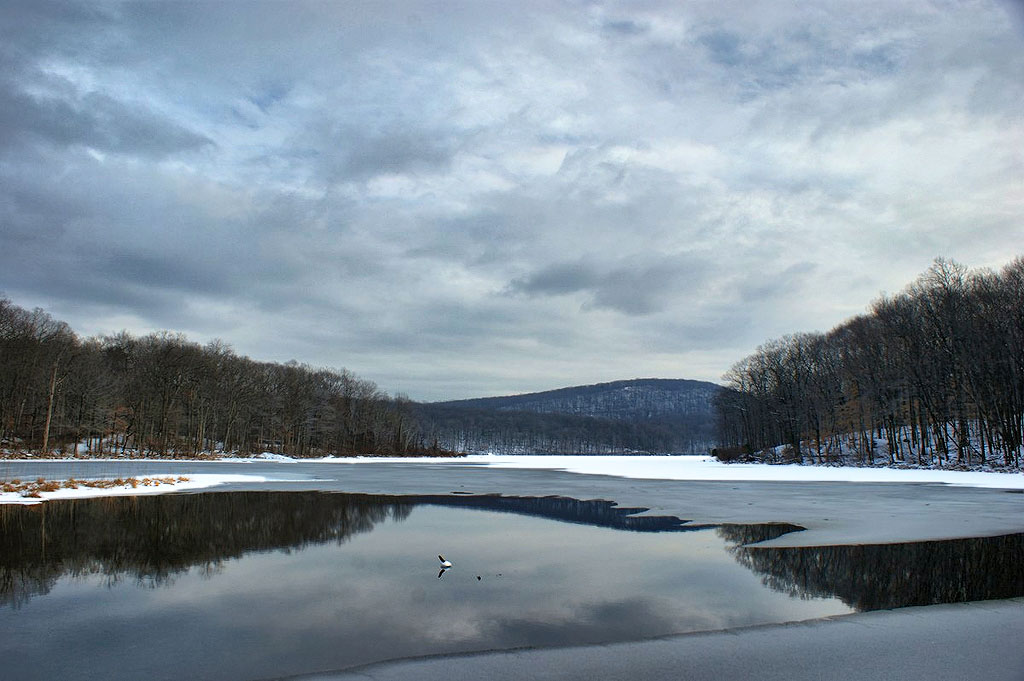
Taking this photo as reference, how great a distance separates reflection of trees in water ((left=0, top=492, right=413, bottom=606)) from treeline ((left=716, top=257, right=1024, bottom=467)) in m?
44.4

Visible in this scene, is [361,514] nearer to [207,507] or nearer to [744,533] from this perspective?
[207,507]

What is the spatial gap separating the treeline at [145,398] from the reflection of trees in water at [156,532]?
49.5 meters

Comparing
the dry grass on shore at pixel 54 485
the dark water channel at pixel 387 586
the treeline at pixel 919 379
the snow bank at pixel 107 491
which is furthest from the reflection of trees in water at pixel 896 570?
the treeline at pixel 919 379

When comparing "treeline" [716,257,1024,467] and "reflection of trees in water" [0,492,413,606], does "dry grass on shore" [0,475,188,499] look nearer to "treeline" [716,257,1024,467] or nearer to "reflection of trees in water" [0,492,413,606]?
"reflection of trees in water" [0,492,413,606]

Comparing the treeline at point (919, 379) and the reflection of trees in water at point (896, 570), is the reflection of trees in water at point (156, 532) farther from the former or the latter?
the treeline at point (919, 379)

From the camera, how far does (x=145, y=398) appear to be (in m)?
69.2

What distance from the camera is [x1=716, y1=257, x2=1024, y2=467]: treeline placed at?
43219 millimetres

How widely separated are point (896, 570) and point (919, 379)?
157 ft

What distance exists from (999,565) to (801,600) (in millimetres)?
5056

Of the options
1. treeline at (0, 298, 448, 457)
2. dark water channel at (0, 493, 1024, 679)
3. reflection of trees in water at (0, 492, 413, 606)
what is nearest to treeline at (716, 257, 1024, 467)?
dark water channel at (0, 493, 1024, 679)

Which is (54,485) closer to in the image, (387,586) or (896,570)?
(387,586)

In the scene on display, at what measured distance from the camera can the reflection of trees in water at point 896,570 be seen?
340 inches

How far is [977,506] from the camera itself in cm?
1978

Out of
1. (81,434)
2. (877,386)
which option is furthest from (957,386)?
(81,434)
